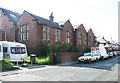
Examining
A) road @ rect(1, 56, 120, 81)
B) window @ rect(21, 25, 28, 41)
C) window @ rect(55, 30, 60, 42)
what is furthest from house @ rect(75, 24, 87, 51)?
road @ rect(1, 56, 120, 81)

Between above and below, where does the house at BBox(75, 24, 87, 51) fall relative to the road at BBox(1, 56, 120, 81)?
above

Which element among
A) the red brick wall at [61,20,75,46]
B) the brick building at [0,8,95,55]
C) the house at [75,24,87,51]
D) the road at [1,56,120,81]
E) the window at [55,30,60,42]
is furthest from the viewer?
the house at [75,24,87,51]

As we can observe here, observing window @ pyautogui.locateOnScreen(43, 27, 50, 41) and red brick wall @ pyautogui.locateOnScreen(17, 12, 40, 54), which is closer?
red brick wall @ pyautogui.locateOnScreen(17, 12, 40, 54)

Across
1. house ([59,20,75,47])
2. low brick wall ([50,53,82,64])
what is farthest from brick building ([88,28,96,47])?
low brick wall ([50,53,82,64])

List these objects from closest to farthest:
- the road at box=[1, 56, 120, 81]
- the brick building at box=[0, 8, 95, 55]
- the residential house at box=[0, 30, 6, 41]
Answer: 1. the road at box=[1, 56, 120, 81]
2. the brick building at box=[0, 8, 95, 55]
3. the residential house at box=[0, 30, 6, 41]

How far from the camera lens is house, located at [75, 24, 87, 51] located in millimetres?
31219

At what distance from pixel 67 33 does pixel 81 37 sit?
6.43 meters

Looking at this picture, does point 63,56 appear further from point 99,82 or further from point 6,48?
point 99,82

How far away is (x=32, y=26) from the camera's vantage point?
2173 centimetres

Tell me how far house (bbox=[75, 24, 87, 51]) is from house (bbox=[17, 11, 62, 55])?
8057 millimetres

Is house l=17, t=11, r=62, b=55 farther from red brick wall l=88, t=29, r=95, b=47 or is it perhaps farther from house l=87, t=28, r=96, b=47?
red brick wall l=88, t=29, r=95, b=47

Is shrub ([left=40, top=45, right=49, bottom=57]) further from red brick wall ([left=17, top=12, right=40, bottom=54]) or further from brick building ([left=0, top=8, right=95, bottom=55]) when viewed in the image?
red brick wall ([left=17, top=12, right=40, bottom=54])

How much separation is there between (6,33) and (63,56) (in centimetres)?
1357

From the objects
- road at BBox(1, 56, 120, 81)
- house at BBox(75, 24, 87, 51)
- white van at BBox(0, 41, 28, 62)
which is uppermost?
house at BBox(75, 24, 87, 51)
